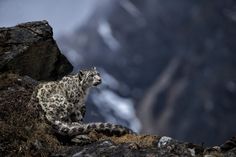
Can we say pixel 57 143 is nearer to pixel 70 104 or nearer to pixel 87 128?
pixel 87 128

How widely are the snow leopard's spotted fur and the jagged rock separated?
21.1 ft

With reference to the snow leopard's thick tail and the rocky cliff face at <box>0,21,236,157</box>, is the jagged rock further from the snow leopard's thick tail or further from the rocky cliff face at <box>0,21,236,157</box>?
the snow leopard's thick tail

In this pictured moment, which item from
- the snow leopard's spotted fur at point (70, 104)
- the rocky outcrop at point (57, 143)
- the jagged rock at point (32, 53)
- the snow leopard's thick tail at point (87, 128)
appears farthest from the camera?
the jagged rock at point (32, 53)

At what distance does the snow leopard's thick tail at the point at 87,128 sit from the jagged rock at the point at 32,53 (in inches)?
375

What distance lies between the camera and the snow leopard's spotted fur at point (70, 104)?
24.6 m

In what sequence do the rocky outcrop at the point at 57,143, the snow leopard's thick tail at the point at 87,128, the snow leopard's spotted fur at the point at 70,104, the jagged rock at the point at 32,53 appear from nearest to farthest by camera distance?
the rocky outcrop at the point at 57,143 < the snow leopard's thick tail at the point at 87,128 < the snow leopard's spotted fur at the point at 70,104 < the jagged rock at the point at 32,53

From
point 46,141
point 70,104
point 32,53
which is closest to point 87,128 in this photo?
point 46,141

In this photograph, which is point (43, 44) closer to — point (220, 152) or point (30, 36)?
point (30, 36)

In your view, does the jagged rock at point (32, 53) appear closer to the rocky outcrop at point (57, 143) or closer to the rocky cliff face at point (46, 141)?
the rocky cliff face at point (46, 141)

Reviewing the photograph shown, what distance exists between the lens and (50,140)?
76.5 ft

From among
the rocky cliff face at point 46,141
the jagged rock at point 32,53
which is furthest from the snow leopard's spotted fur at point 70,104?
the jagged rock at point 32,53

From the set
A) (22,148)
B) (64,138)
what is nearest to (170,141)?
(64,138)

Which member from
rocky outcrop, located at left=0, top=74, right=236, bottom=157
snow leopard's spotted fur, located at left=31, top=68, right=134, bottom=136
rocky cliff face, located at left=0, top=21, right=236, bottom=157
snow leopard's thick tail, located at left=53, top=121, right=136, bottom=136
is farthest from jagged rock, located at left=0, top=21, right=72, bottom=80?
snow leopard's thick tail, located at left=53, top=121, right=136, bottom=136

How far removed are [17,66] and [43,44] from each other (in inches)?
93.7
